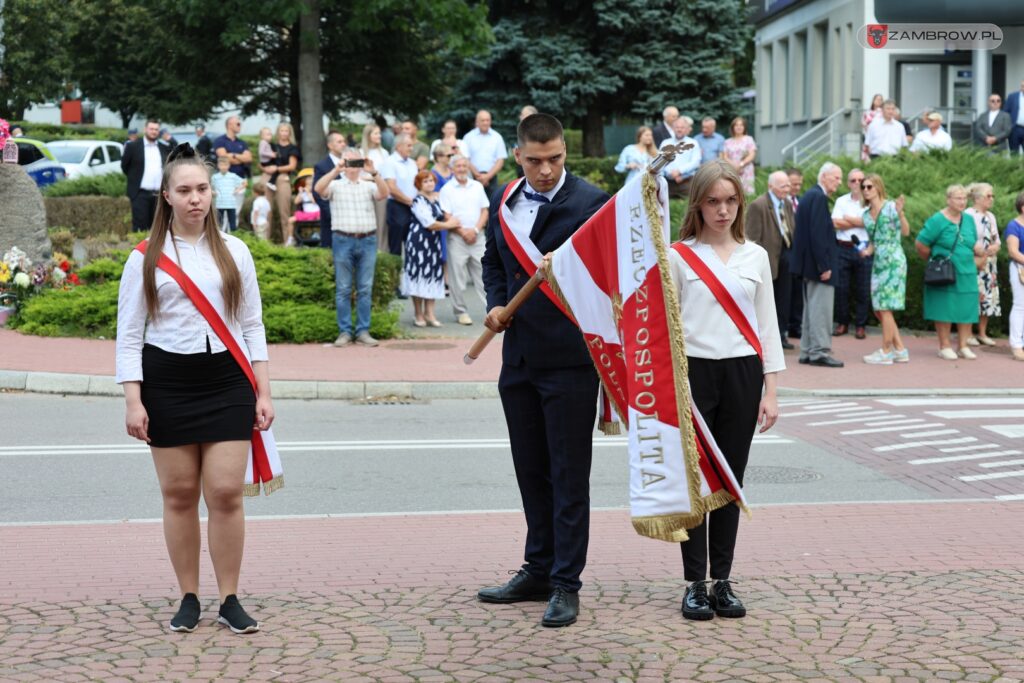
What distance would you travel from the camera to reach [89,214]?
2711 cm

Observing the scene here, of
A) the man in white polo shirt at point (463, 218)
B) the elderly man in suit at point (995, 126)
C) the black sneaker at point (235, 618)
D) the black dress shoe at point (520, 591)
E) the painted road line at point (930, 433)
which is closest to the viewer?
the black sneaker at point (235, 618)

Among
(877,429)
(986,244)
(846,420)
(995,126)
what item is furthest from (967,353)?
(995,126)

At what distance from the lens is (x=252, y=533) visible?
7727mm

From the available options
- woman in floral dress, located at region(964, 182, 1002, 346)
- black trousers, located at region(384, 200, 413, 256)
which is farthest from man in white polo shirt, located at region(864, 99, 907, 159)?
black trousers, located at region(384, 200, 413, 256)

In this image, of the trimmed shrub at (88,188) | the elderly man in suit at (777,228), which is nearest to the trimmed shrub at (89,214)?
the trimmed shrub at (88,188)

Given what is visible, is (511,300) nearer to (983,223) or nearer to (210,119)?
(983,223)

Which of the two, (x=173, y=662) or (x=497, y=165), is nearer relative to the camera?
(x=173, y=662)

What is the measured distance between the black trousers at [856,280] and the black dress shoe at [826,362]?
82.1 inches

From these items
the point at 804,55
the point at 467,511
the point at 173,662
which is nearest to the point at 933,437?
the point at 467,511

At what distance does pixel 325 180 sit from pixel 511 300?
9995 millimetres

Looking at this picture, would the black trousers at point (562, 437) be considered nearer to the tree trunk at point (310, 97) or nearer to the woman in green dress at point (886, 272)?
the woman in green dress at point (886, 272)

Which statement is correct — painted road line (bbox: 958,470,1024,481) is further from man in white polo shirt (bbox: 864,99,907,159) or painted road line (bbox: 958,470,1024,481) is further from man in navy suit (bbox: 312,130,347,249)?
man in white polo shirt (bbox: 864,99,907,159)

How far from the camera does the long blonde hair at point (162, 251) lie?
5.63 meters

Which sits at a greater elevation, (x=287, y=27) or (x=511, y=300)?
(x=287, y=27)
